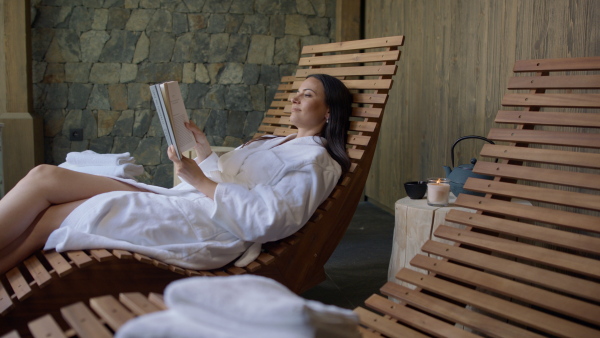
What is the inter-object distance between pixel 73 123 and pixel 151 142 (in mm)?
726

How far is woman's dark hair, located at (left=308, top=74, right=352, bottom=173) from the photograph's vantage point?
8.24 feet

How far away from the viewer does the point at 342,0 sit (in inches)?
214

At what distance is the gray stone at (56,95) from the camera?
534 centimetres

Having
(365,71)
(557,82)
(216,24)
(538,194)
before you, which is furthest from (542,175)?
A: (216,24)

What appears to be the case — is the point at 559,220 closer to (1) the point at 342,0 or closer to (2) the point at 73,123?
(1) the point at 342,0

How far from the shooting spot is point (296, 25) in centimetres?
568

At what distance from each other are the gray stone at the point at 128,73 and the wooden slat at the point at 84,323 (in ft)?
15.1

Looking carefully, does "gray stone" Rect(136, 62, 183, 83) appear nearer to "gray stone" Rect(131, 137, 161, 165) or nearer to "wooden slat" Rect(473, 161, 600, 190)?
"gray stone" Rect(131, 137, 161, 165)

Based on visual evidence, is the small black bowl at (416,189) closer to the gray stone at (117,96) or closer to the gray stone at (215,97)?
the gray stone at (215,97)

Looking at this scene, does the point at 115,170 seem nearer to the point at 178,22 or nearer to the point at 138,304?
the point at 138,304

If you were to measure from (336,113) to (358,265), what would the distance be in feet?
3.29

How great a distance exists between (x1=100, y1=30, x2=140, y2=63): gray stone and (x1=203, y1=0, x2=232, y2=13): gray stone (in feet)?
2.30

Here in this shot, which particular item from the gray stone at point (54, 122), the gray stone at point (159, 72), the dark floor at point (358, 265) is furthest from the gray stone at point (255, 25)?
the dark floor at point (358, 265)

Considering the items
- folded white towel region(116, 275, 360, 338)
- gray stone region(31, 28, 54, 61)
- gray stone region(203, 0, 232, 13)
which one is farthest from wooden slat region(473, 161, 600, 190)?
gray stone region(31, 28, 54, 61)
